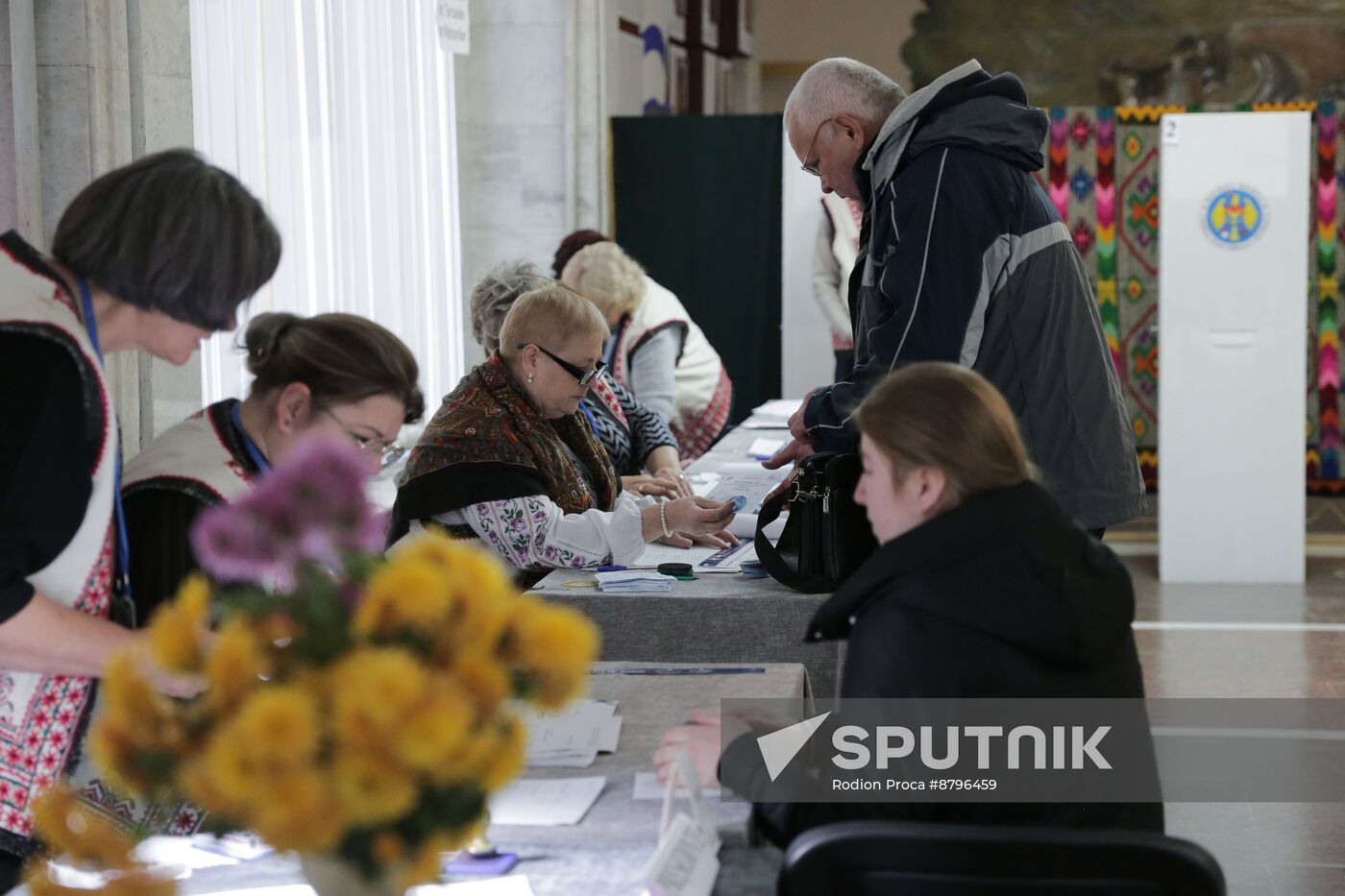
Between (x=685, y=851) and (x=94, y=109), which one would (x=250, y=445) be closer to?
(x=685, y=851)

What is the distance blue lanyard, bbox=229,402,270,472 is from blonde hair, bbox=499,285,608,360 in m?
1.27

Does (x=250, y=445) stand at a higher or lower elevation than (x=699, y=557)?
higher

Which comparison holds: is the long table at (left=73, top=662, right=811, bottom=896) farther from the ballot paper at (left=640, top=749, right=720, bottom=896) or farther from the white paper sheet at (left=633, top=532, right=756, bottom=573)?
the white paper sheet at (left=633, top=532, right=756, bottom=573)

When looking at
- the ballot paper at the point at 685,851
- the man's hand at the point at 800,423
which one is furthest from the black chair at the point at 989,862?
the man's hand at the point at 800,423

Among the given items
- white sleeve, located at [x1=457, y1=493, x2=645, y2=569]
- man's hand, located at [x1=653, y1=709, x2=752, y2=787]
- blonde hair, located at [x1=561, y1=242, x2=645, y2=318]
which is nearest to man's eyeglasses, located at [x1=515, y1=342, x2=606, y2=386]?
white sleeve, located at [x1=457, y1=493, x2=645, y2=569]

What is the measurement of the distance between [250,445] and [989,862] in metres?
1.05

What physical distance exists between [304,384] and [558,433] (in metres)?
1.70

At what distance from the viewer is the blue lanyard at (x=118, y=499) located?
1.75m

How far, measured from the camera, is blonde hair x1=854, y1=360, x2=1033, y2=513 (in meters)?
1.87

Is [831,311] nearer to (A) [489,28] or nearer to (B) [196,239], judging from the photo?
(A) [489,28]

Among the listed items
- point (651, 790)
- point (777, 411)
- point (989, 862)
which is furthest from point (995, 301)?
point (777, 411)

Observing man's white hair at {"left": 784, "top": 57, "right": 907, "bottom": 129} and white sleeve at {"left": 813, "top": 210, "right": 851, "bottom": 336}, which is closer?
man's white hair at {"left": 784, "top": 57, "right": 907, "bottom": 129}

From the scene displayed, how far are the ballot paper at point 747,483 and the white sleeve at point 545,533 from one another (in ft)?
2.14

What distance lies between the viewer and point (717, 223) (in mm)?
8578
